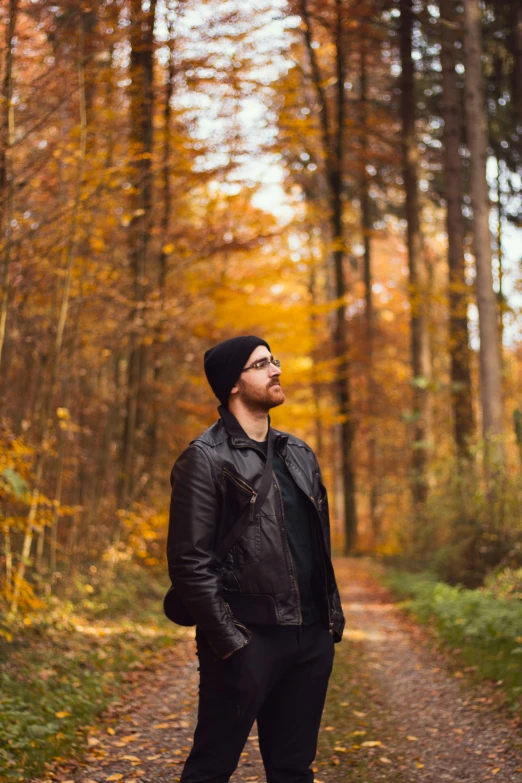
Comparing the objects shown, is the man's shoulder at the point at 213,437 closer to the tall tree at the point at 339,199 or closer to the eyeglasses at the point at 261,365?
the eyeglasses at the point at 261,365

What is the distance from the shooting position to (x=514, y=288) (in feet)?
Result: 71.2

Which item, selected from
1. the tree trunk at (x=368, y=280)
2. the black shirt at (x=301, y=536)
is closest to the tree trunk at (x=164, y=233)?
the tree trunk at (x=368, y=280)

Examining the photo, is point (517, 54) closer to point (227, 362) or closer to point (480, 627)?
point (480, 627)

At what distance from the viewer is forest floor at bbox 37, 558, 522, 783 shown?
480cm

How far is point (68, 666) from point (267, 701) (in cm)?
375

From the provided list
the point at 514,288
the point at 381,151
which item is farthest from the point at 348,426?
the point at 381,151

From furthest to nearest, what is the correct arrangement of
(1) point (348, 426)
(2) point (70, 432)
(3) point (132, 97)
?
1. (1) point (348, 426)
2. (3) point (132, 97)
3. (2) point (70, 432)

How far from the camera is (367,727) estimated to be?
574 cm

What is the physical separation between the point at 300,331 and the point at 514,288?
24.2 ft

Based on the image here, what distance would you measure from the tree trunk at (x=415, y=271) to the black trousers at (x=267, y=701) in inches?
524

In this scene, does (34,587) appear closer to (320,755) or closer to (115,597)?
(115,597)

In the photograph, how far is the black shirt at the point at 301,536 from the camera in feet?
10.4

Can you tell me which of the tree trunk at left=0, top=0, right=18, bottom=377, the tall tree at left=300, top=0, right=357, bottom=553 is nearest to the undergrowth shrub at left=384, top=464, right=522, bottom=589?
the tree trunk at left=0, top=0, right=18, bottom=377

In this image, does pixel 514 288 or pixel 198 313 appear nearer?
pixel 198 313
